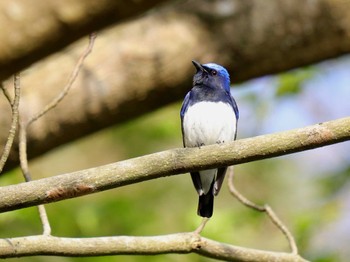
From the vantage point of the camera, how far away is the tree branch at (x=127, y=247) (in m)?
2.82

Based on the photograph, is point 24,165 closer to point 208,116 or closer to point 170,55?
point 208,116

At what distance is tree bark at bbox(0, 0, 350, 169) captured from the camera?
4324 mm

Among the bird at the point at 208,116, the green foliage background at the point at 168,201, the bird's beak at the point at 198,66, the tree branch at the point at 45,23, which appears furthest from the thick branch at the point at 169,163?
the green foliage background at the point at 168,201

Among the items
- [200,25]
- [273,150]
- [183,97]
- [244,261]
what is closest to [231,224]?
[183,97]

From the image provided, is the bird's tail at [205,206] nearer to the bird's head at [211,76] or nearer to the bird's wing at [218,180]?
the bird's wing at [218,180]

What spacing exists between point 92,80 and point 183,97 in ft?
1.85

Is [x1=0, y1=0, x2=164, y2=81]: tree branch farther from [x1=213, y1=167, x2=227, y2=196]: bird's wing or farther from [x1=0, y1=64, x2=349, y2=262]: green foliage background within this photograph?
[x1=0, y1=64, x2=349, y2=262]: green foliage background

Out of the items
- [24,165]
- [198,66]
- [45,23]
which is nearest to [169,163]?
[24,165]

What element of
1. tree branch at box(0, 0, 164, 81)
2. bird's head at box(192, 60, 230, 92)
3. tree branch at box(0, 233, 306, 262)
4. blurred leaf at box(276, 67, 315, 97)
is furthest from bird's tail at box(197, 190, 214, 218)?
tree branch at box(0, 0, 164, 81)

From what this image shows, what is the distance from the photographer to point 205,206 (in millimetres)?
3879

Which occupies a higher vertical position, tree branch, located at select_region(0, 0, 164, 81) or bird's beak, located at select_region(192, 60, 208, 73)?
bird's beak, located at select_region(192, 60, 208, 73)

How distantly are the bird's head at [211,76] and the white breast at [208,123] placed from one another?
0.17 meters

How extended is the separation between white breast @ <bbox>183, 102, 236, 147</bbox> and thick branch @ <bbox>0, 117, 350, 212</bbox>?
1547 millimetres

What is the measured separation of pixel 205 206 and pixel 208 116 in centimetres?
54
